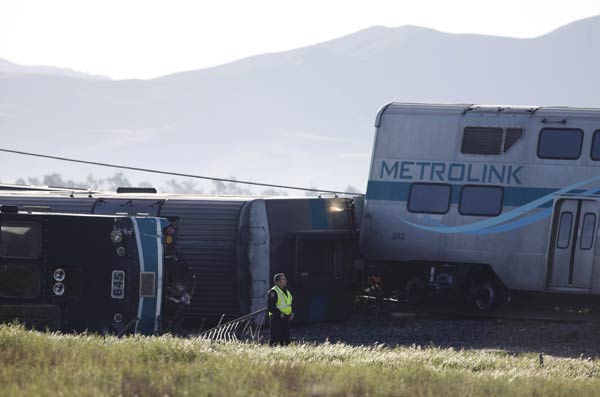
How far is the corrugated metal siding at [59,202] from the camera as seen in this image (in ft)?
83.9

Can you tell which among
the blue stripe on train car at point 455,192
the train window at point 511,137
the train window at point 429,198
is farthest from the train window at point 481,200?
the train window at point 511,137

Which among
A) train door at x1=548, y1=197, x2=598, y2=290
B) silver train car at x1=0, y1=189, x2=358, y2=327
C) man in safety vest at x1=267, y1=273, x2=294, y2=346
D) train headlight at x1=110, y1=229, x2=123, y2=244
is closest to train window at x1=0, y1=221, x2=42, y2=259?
train headlight at x1=110, y1=229, x2=123, y2=244

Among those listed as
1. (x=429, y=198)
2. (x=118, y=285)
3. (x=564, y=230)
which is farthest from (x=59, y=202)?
(x=564, y=230)

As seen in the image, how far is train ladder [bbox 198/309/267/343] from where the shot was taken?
21.6 m

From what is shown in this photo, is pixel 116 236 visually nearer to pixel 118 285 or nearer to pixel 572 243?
pixel 118 285

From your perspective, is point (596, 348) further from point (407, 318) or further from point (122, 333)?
point (122, 333)

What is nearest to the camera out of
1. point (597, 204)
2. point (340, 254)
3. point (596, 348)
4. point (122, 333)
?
point (122, 333)

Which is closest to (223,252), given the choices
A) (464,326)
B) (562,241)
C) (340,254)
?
(340,254)

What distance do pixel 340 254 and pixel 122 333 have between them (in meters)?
7.90

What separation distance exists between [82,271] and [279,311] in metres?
3.15

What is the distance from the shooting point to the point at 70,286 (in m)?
19.8

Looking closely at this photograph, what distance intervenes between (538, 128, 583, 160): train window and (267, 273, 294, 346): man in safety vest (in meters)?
7.57

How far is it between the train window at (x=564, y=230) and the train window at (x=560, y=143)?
3.78ft

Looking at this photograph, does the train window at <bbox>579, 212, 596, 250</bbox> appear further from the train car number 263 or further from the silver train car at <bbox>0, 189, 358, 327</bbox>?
the train car number 263
